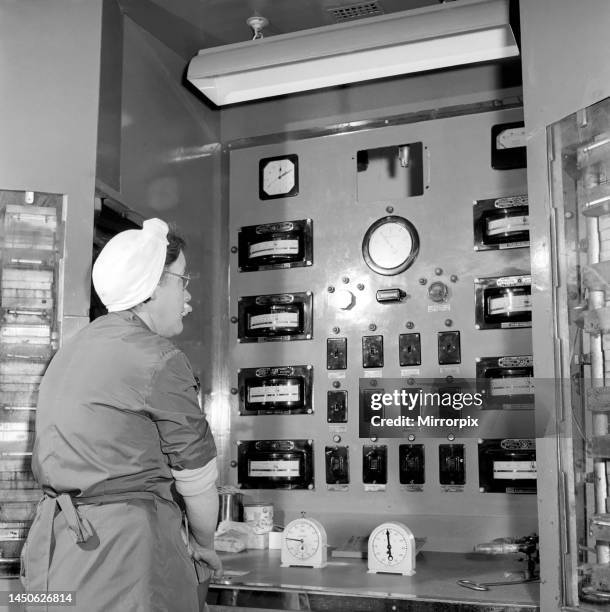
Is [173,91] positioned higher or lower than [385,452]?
higher

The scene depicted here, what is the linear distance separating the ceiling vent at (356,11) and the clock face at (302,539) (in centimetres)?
195

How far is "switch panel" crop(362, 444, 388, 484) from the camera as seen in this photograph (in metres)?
3.34

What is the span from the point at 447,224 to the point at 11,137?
170 cm

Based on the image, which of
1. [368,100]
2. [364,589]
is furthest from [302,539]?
[368,100]

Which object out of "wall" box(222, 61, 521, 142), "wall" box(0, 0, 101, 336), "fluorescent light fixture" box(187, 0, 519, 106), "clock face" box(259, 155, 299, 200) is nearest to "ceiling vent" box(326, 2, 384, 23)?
"fluorescent light fixture" box(187, 0, 519, 106)

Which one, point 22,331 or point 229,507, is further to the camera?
point 229,507

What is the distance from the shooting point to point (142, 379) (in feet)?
6.38

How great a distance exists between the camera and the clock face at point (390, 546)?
272 centimetres

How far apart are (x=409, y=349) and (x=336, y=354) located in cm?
32

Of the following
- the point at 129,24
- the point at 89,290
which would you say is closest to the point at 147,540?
the point at 89,290

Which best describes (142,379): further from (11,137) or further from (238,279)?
(238,279)

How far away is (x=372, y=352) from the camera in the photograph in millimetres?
3430

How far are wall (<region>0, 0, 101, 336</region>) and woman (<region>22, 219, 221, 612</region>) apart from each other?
0.68 m

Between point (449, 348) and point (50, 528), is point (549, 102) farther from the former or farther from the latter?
point (50, 528)
